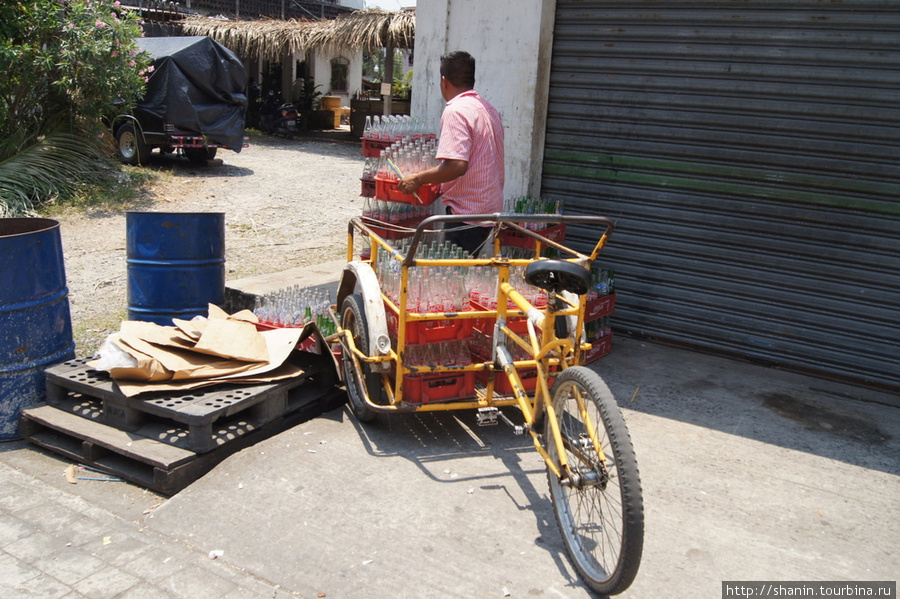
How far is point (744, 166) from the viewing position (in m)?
5.58

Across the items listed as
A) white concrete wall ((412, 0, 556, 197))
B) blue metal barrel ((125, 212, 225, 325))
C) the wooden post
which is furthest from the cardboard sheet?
the wooden post

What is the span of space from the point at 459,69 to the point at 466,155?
66cm

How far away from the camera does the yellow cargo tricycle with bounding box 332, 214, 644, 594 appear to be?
302 cm

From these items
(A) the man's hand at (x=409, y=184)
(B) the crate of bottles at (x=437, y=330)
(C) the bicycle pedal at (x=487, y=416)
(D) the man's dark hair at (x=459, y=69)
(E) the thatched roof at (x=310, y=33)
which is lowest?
(C) the bicycle pedal at (x=487, y=416)

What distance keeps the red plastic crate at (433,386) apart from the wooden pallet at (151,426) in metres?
0.76

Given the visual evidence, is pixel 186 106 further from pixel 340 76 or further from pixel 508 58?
pixel 340 76

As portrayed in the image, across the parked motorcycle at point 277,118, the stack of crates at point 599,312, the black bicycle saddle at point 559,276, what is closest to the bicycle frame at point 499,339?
the black bicycle saddle at point 559,276

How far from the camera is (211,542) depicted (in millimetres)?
3273

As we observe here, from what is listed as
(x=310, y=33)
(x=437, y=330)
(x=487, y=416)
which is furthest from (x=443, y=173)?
(x=310, y=33)

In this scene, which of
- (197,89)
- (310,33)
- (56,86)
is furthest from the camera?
(310,33)

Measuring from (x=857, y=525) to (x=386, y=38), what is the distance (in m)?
18.5

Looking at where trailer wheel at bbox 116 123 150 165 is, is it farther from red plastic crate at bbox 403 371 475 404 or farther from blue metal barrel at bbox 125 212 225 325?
red plastic crate at bbox 403 371 475 404

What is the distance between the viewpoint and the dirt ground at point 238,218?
7.29 metres

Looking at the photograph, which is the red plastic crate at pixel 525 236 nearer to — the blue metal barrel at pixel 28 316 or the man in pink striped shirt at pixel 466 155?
the man in pink striped shirt at pixel 466 155
